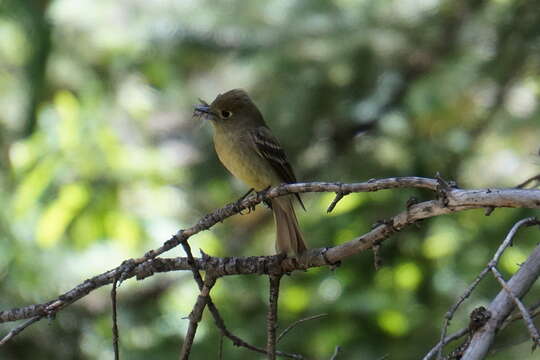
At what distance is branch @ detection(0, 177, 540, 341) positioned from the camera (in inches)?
82.0

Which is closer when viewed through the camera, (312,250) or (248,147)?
(312,250)

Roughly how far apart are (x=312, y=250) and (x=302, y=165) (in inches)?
102

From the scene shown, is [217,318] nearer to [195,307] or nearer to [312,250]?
[195,307]

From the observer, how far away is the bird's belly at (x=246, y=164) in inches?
Result: 180

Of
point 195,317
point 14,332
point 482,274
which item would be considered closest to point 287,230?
point 195,317

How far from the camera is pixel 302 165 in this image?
5.25m

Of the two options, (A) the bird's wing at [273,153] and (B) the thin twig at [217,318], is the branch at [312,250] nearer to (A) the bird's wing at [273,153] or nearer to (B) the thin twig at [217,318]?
(B) the thin twig at [217,318]

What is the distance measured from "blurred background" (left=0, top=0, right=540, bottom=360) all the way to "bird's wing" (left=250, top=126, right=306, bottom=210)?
393mm

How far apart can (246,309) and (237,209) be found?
2.22 m

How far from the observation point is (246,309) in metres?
5.07

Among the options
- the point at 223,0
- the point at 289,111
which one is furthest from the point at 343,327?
the point at 223,0

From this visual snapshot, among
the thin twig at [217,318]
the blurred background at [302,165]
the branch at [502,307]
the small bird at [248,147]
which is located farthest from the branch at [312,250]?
the blurred background at [302,165]

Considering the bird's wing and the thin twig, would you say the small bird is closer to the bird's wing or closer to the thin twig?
the bird's wing

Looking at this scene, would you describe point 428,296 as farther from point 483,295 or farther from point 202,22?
point 202,22
